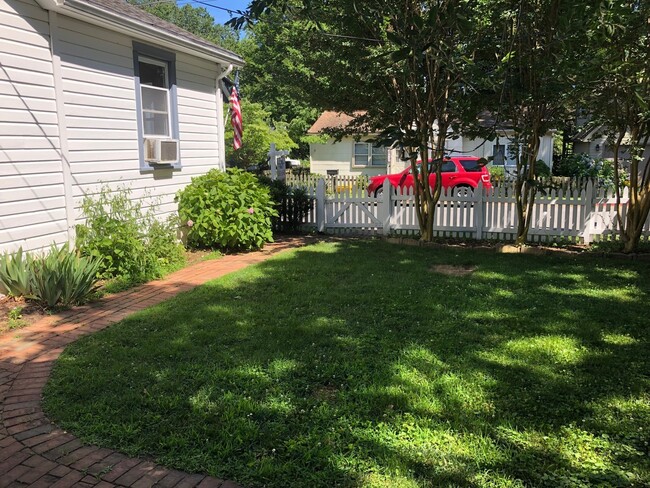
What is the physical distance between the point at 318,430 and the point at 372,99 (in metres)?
7.18

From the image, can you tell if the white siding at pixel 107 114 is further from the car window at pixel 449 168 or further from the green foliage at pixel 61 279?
the car window at pixel 449 168

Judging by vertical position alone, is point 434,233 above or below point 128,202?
below

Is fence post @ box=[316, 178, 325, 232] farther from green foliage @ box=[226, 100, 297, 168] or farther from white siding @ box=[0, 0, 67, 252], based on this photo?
green foliage @ box=[226, 100, 297, 168]

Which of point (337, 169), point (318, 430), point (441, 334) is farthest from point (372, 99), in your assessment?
point (337, 169)

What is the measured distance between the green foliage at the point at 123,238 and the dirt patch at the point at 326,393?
402 cm

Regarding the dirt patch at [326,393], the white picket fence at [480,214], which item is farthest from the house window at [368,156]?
the dirt patch at [326,393]

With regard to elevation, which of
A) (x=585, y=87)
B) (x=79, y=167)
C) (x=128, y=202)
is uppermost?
(x=585, y=87)

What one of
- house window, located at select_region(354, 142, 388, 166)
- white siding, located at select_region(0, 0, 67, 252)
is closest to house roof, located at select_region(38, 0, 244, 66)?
white siding, located at select_region(0, 0, 67, 252)

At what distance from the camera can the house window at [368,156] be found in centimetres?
2454

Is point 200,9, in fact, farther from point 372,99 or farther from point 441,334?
point 441,334

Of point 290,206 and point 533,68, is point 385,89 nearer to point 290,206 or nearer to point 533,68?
point 533,68

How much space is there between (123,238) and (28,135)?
5.33 ft

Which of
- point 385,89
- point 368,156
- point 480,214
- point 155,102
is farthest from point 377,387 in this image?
point 368,156

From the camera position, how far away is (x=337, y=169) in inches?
1000
